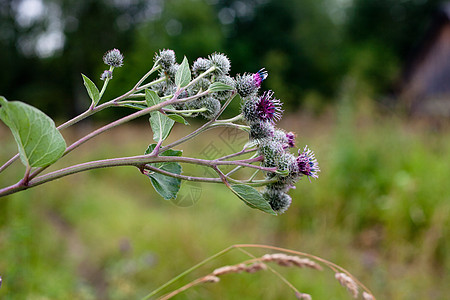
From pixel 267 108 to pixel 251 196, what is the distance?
0.19m

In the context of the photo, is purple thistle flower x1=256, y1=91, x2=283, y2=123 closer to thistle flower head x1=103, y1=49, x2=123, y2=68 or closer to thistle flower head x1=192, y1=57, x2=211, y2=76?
thistle flower head x1=192, y1=57, x2=211, y2=76

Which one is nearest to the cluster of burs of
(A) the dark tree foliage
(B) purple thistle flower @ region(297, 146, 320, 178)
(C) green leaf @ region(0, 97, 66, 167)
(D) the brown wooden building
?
(B) purple thistle flower @ region(297, 146, 320, 178)

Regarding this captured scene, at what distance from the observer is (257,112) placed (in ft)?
2.42

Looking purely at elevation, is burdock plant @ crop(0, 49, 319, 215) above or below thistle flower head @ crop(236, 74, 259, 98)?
below

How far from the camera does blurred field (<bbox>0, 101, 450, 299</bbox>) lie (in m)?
3.23

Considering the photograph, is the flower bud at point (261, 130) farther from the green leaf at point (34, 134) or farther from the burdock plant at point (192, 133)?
the green leaf at point (34, 134)

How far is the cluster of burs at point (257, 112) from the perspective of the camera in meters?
0.71

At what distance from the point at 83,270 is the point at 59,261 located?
327mm

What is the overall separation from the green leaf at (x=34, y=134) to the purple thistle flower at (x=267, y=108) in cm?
34

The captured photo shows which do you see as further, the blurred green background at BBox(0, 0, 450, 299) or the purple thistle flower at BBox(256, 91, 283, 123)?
the blurred green background at BBox(0, 0, 450, 299)

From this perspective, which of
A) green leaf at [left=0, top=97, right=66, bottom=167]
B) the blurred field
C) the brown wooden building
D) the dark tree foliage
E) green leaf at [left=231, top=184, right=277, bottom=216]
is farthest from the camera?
the dark tree foliage

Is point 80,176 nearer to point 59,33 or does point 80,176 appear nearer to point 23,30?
point 59,33

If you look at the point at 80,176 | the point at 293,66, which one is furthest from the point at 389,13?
the point at 80,176

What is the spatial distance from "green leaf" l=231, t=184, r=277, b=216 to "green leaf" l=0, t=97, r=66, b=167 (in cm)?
28
